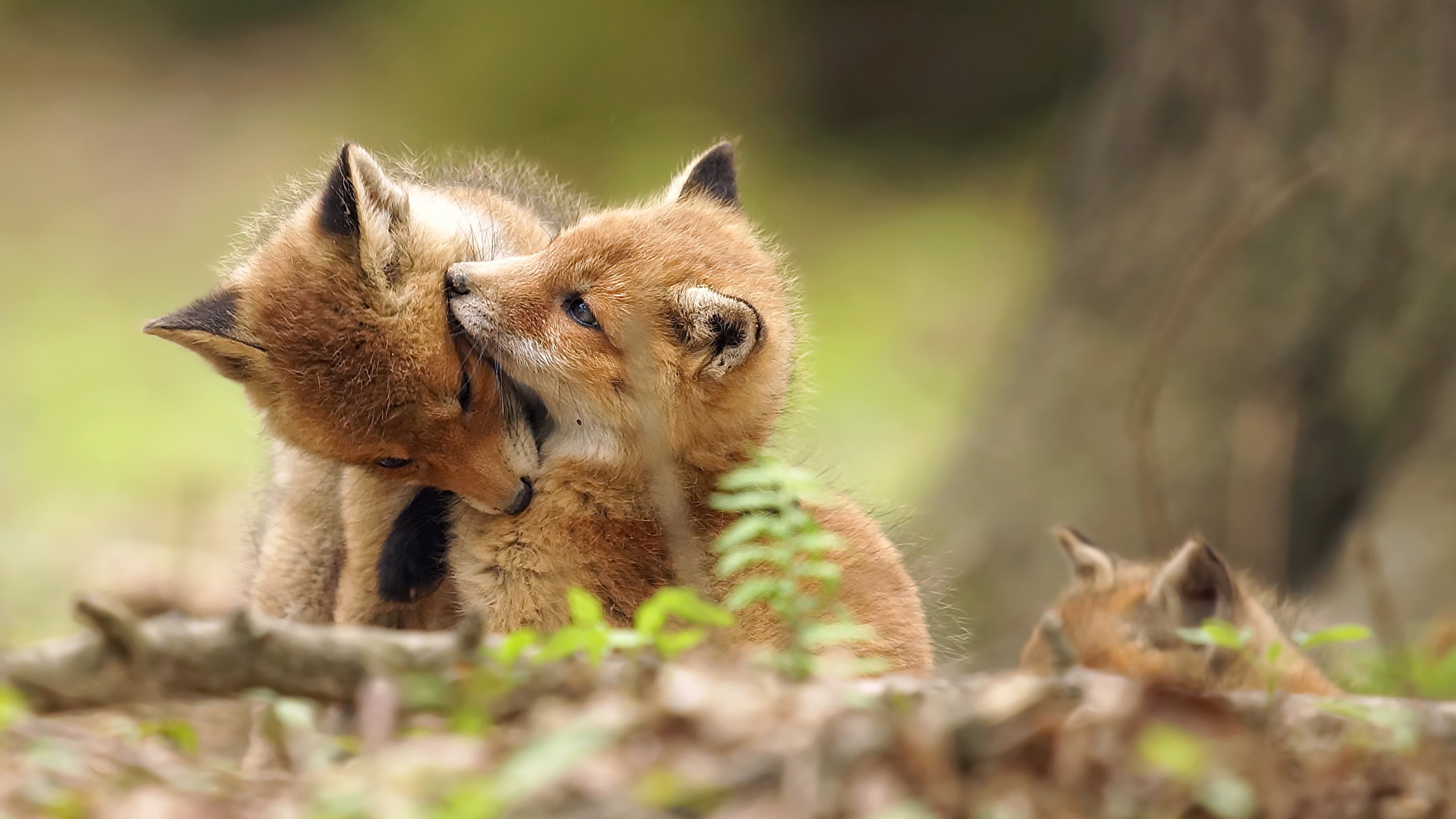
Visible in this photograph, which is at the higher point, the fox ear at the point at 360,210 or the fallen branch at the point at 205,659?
the fox ear at the point at 360,210

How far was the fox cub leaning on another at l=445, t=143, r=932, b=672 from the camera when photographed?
15.9ft

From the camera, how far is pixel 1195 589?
4.68 metres

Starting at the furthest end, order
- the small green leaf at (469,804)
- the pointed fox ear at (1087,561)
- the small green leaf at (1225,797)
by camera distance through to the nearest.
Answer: the pointed fox ear at (1087,561) < the small green leaf at (1225,797) < the small green leaf at (469,804)

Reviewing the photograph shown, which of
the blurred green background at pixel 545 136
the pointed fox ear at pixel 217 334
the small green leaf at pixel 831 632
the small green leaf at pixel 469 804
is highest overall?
the blurred green background at pixel 545 136

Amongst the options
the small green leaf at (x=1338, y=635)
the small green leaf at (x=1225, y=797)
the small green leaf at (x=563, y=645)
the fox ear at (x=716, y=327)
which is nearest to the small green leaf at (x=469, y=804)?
the small green leaf at (x=563, y=645)

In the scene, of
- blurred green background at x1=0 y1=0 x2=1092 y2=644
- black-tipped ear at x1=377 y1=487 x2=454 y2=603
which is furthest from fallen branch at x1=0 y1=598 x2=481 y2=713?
blurred green background at x1=0 y1=0 x2=1092 y2=644

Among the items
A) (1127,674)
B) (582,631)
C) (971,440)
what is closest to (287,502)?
(582,631)

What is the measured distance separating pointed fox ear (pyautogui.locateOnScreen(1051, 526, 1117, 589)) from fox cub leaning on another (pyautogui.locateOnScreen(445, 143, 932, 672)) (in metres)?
0.74

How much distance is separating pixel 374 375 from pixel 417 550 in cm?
75

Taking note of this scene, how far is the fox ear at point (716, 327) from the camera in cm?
505

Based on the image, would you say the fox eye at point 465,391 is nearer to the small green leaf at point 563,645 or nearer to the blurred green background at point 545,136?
the small green leaf at point 563,645

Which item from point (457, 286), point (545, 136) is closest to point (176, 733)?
point (457, 286)

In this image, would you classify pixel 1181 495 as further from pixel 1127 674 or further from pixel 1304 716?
pixel 1304 716

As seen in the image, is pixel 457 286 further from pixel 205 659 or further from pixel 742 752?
pixel 742 752
